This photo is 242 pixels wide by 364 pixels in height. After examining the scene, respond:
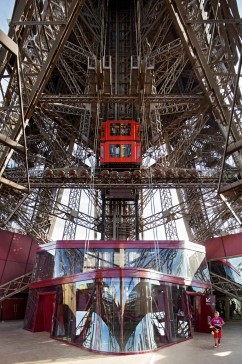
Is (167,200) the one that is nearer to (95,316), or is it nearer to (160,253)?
(160,253)

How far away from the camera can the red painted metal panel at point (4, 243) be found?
69.1ft

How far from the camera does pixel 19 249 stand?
2227cm

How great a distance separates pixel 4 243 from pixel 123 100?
40.1 feet

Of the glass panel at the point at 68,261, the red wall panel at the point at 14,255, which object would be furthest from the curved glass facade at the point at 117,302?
the red wall panel at the point at 14,255

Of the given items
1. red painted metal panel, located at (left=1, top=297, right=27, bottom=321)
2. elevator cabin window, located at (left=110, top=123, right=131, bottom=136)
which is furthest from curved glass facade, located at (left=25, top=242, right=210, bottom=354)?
elevator cabin window, located at (left=110, top=123, right=131, bottom=136)

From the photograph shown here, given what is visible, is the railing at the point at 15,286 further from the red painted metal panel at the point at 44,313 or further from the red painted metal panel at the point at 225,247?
the red painted metal panel at the point at 225,247

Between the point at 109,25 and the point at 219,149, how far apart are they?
17.6 metres

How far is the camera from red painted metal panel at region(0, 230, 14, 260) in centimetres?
2105

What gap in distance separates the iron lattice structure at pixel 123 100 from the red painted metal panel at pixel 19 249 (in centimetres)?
174

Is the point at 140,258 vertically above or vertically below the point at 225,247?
below

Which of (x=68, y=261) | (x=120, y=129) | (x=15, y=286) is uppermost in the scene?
(x=120, y=129)

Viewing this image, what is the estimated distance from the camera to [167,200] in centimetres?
3531

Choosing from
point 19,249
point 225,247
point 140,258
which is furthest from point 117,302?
point 19,249

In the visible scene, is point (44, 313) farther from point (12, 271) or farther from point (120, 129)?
point (120, 129)
